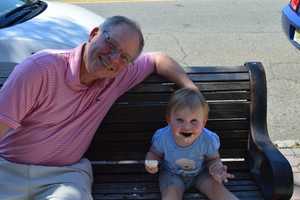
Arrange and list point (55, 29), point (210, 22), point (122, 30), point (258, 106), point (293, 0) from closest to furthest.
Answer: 1. point (122, 30)
2. point (258, 106)
3. point (55, 29)
4. point (293, 0)
5. point (210, 22)

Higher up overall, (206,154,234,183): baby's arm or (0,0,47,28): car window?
(206,154,234,183): baby's arm

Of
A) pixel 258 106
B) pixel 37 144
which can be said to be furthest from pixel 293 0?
pixel 37 144

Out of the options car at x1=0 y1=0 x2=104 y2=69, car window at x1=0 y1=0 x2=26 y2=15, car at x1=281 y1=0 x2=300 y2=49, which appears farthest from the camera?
car at x1=281 y1=0 x2=300 y2=49

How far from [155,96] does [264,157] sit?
0.68m

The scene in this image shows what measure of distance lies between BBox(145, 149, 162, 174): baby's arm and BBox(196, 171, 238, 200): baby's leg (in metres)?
0.25

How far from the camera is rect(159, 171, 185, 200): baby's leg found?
3.01m

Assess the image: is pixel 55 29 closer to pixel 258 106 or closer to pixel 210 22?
pixel 258 106

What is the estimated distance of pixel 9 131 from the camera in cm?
284

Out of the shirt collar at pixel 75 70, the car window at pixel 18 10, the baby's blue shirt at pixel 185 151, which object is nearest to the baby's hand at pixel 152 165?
the baby's blue shirt at pixel 185 151

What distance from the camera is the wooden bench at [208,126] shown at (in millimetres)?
3240

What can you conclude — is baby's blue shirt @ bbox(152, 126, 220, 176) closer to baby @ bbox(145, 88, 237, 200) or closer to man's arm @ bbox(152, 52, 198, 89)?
baby @ bbox(145, 88, 237, 200)

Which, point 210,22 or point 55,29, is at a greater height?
point 55,29

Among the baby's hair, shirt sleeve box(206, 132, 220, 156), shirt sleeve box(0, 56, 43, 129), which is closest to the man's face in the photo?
shirt sleeve box(0, 56, 43, 129)

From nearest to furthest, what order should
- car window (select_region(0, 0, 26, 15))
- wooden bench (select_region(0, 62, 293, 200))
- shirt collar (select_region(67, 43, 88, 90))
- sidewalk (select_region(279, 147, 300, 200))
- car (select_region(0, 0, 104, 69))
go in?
shirt collar (select_region(67, 43, 88, 90))
wooden bench (select_region(0, 62, 293, 200))
sidewalk (select_region(279, 147, 300, 200))
car (select_region(0, 0, 104, 69))
car window (select_region(0, 0, 26, 15))
